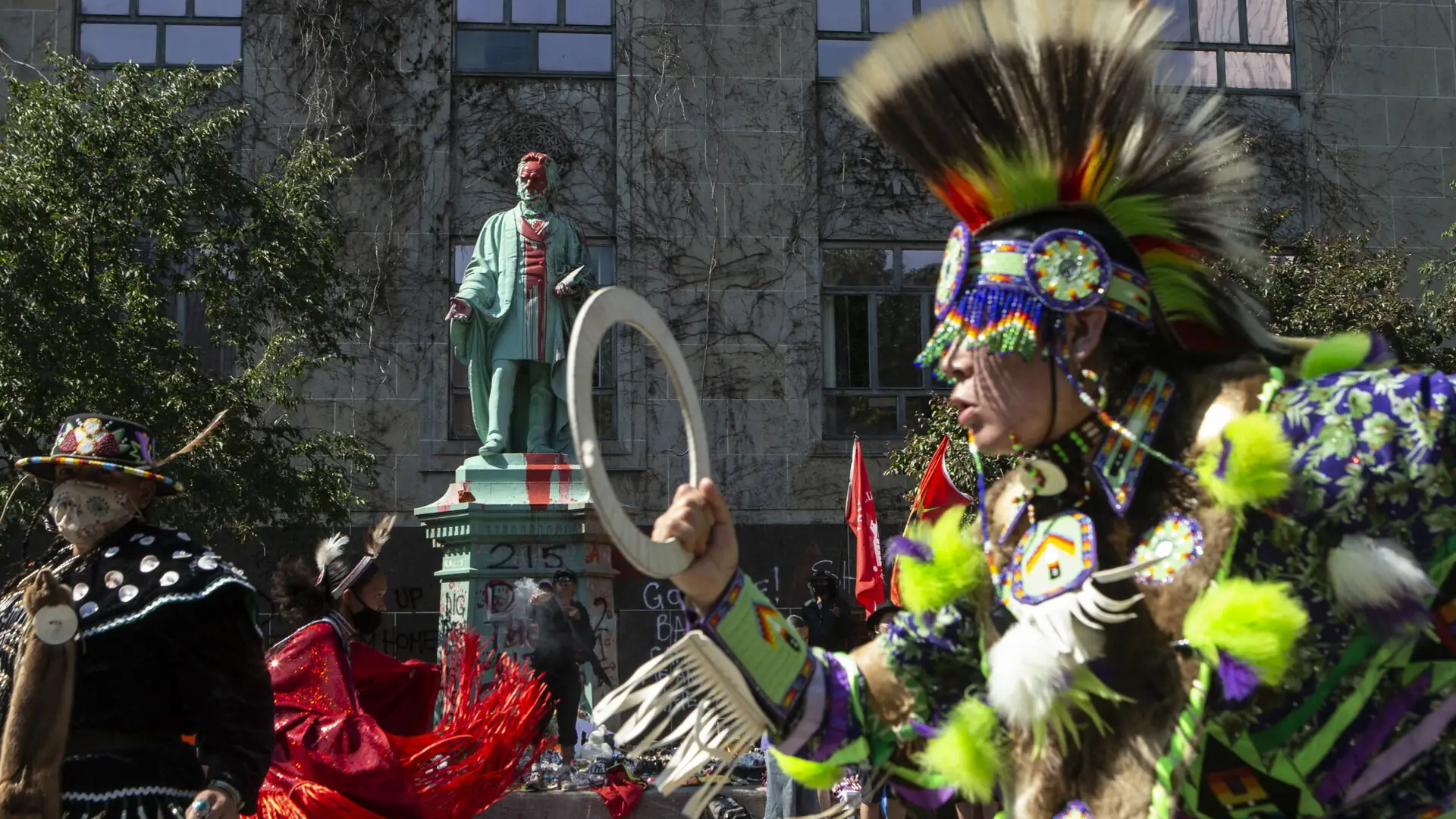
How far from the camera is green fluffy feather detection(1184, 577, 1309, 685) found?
81.1 inches

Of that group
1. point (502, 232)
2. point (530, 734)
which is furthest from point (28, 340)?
point (530, 734)

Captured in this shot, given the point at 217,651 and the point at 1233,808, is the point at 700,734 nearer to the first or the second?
the point at 1233,808

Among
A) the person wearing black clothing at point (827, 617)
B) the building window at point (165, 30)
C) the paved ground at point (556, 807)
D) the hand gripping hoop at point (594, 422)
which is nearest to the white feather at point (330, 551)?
the paved ground at point (556, 807)

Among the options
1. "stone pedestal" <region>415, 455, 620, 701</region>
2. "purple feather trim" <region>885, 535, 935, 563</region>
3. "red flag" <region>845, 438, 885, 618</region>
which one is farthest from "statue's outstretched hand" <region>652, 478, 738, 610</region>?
"stone pedestal" <region>415, 455, 620, 701</region>

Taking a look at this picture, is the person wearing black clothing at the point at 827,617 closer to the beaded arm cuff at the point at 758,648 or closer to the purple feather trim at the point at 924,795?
the purple feather trim at the point at 924,795

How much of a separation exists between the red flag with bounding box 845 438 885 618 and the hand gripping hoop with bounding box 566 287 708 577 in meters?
7.20

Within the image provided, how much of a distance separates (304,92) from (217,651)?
13.0 m

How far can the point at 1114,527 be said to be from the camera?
7.80 ft

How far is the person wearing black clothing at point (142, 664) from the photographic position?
396 centimetres

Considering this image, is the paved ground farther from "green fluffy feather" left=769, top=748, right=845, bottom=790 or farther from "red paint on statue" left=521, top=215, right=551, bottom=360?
"green fluffy feather" left=769, top=748, right=845, bottom=790

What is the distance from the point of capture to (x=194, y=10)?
16.5 meters

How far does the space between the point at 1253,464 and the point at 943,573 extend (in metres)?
0.59

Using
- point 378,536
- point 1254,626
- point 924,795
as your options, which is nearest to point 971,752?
point 924,795

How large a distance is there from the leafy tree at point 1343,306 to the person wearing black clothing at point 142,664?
8.23 m
